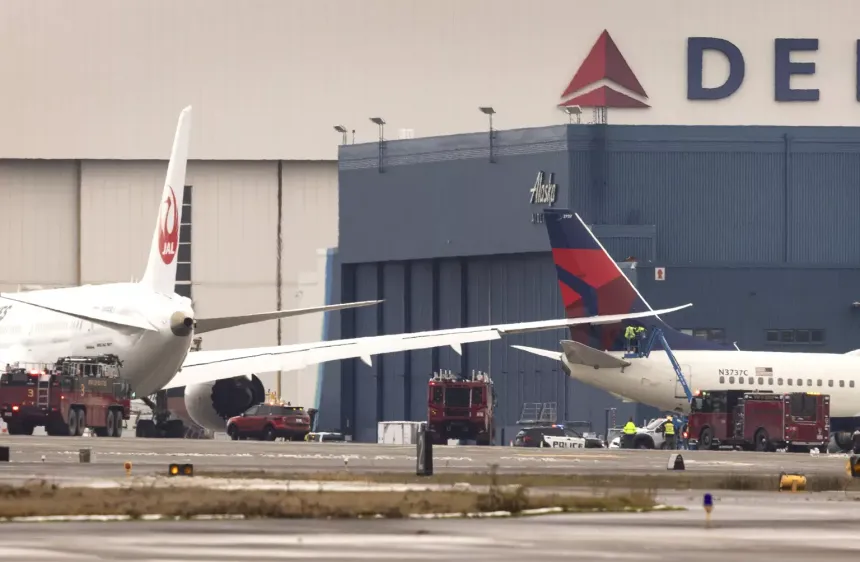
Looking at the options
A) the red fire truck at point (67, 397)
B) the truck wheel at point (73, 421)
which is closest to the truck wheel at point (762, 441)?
the red fire truck at point (67, 397)

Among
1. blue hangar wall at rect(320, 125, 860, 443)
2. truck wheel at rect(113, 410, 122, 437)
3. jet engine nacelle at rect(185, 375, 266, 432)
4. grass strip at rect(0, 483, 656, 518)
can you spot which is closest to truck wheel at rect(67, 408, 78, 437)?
truck wheel at rect(113, 410, 122, 437)

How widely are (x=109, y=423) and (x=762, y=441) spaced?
22134mm

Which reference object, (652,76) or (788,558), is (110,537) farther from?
(652,76)

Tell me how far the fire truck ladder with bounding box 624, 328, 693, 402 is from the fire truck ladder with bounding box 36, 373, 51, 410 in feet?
88.3

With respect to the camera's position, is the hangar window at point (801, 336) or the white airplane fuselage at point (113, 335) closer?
the white airplane fuselage at point (113, 335)

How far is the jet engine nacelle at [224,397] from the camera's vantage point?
245 feet

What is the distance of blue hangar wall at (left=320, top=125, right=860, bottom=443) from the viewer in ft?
341

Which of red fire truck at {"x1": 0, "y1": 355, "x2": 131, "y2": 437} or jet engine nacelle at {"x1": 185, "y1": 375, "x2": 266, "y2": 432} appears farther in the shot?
jet engine nacelle at {"x1": 185, "y1": 375, "x2": 266, "y2": 432}

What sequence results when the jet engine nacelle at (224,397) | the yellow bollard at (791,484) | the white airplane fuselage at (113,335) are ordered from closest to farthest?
the yellow bollard at (791,484) < the white airplane fuselage at (113,335) < the jet engine nacelle at (224,397)

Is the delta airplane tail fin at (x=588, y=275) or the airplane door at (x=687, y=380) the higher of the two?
the delta airplane tail fin at (x=588, y=275)

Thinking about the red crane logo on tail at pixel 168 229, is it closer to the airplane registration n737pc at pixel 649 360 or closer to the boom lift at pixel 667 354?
the airplane registration n737pc at pixel 649 360

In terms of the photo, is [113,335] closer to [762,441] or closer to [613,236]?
[762,441]

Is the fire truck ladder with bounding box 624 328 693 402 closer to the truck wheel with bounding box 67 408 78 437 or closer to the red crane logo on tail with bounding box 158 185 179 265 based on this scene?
the red crane logo on tail with bounding box 158 185 179 265

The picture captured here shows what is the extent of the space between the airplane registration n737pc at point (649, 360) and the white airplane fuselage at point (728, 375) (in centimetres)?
4
